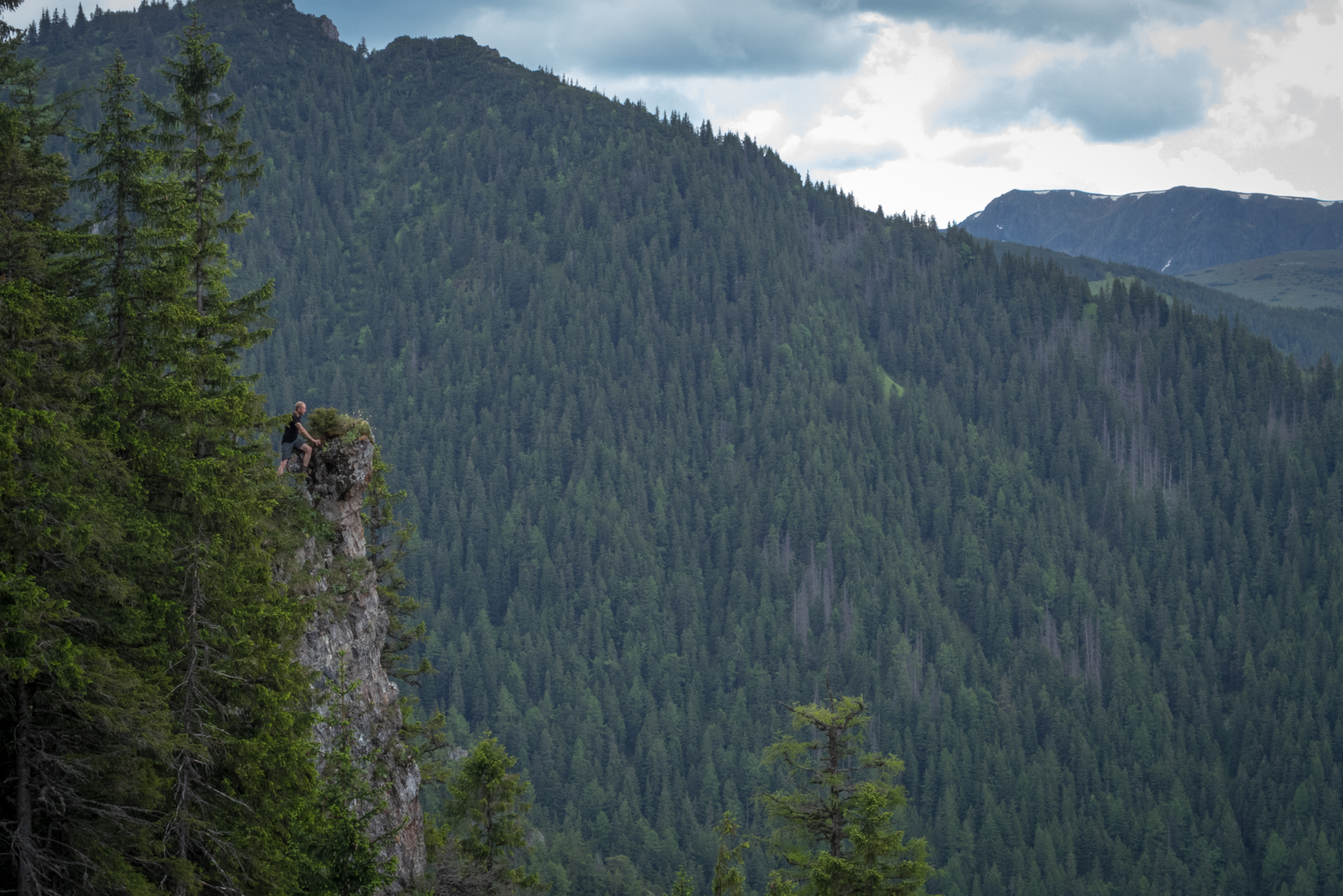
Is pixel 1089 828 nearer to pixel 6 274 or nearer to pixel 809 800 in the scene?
pixel 809 800

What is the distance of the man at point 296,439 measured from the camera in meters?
29.6

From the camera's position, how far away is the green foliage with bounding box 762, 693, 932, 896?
83.6ft

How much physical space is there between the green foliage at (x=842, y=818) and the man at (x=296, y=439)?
15.4 meters

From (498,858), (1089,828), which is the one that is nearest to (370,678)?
(498,858)

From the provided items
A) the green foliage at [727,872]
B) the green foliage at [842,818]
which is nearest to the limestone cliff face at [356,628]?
the green foliage at [727,872]

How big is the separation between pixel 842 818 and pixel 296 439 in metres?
18.0

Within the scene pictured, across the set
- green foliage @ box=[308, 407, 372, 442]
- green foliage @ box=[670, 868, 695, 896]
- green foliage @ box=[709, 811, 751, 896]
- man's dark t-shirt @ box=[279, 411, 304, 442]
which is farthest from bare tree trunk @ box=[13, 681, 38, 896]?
green foliage @ box=[670, 868, 695, 896]

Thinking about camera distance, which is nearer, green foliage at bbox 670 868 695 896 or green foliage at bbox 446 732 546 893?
green foliage at bbox 670 868 695 896

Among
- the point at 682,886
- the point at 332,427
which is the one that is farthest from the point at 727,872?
the point at 332,427

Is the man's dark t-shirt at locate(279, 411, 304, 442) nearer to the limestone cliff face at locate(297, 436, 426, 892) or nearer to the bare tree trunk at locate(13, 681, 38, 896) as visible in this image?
the limestone cliff face at locate(297, 436, 426, 892)

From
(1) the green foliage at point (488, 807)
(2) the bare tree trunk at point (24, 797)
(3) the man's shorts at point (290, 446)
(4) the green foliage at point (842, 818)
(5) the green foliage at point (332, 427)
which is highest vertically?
(5) the green foliage at point (332, 427)

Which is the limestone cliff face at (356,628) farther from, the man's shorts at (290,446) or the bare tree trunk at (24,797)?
the bare tree trunk at (24,797)

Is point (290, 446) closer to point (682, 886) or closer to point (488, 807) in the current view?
point (488, 807)

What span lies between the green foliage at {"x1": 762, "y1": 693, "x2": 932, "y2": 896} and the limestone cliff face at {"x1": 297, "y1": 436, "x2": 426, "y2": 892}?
10.8 metres
